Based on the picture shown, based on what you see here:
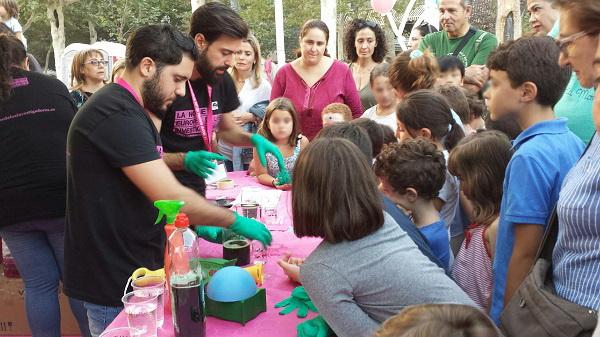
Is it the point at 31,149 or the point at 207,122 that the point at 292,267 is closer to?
the point at 207,122

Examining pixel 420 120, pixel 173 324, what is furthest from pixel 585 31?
pixel 173 324

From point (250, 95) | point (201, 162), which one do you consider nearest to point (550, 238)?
point (201, 162)

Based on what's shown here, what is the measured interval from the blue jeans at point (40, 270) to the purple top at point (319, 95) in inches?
86.5

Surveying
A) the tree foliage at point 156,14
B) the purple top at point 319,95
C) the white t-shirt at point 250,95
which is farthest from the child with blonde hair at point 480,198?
the tree foliage at point 156,14

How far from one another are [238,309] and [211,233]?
73cm

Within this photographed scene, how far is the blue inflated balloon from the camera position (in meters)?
1.53

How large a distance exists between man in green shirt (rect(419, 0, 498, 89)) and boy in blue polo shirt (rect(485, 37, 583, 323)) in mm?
1912

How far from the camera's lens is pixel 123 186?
1.74m

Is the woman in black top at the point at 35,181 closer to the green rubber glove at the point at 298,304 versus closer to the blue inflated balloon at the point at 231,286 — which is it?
the blue inflated balloon at the point at 231,286

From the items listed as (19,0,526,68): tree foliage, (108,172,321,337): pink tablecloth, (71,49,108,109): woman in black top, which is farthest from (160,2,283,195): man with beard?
(19,0,526,68): tree foliage

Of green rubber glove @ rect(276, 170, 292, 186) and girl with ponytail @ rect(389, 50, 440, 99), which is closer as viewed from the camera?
girl with ponytail @ rect(389, 50, 440, 99)

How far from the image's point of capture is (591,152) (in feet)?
4.32

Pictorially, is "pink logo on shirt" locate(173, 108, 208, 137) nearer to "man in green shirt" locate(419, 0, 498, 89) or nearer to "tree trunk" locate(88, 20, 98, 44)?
"man in green shirt" locate(419, 0, 498, 89)

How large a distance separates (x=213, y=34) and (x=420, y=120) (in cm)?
114
